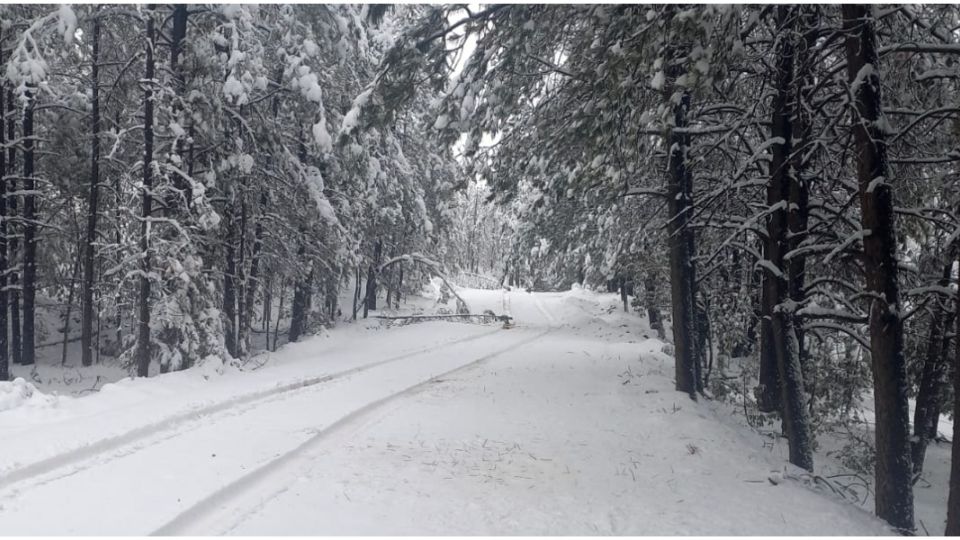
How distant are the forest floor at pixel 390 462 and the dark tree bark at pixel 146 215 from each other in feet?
5.18

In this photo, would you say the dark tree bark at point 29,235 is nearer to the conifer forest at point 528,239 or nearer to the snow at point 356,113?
the conifer forest at point 528,239

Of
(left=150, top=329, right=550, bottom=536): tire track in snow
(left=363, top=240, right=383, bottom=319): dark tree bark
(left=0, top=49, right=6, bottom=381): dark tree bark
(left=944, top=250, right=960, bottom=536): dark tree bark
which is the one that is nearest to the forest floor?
(left=150, top=329, right=550, bottom=536): tire track in snow

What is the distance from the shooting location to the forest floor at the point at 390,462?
187 inches

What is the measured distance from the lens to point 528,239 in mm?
20969

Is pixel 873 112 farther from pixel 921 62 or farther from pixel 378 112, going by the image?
pixel 378 112

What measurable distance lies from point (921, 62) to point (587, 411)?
7031 mm

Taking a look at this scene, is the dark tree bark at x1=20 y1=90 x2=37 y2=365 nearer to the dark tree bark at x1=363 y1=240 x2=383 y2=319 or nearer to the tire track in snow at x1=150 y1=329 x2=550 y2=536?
the dark tree bark at x1=363 y1=240 x2=383 y2=319

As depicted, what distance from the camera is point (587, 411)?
966cm

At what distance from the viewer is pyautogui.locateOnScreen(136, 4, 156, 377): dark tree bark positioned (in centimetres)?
1133

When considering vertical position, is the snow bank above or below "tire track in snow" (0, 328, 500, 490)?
above

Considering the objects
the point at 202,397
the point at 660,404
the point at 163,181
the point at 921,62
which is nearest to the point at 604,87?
the point at 921,62

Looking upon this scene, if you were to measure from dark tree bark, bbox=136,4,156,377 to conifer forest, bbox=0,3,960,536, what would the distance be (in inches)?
4.6

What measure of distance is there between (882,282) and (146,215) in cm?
1215

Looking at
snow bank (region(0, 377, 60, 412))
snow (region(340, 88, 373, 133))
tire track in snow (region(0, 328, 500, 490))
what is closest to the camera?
tire track in snow (region(0, 328, 500, 490))
